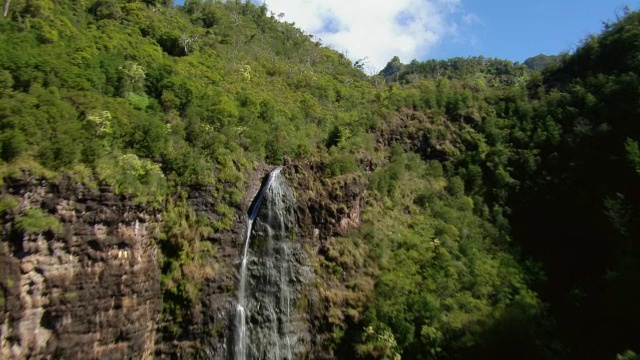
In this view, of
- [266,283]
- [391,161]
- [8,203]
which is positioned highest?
[391,161]

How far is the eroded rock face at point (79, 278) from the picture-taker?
1330 centimetres

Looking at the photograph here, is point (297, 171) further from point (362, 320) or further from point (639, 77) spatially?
point (639, 77)

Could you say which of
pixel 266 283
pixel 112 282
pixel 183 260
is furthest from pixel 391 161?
pixel 112 282

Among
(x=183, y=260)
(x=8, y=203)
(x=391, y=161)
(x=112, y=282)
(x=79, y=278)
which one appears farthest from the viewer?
(x=391, y=161)

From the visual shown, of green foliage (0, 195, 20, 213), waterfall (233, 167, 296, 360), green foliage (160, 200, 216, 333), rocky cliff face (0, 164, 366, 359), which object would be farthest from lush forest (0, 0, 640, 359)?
waterfall (233, 167, 296, 360)

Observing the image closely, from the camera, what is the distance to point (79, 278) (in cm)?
1480

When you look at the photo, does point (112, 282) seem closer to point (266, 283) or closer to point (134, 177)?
point (134, 177)

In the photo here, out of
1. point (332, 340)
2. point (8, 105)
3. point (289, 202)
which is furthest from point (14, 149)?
point (332, 340)

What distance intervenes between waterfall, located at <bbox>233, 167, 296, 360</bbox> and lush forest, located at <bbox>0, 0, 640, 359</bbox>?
4.07 feet

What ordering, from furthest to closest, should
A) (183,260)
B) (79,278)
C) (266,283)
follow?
(266,283), (183,260), (79,278)

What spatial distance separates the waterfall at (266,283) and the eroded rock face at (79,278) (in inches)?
125

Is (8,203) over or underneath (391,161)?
underneath

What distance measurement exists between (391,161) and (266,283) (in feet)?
39.4

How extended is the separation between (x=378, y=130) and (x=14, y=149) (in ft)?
63.9
